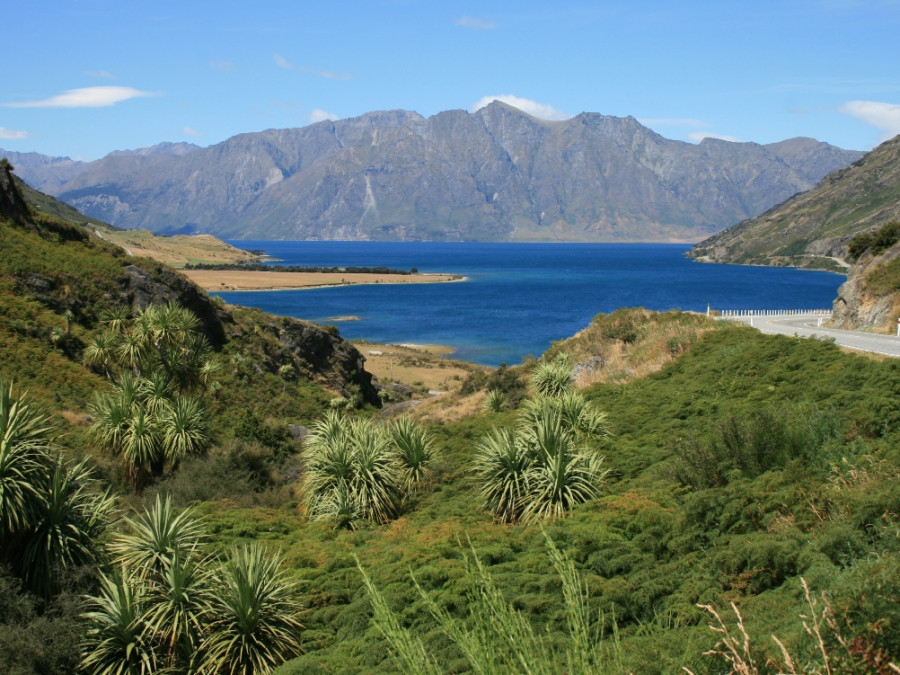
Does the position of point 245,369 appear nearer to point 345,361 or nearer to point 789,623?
point 345,361

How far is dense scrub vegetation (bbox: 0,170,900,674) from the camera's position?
19.8 feet

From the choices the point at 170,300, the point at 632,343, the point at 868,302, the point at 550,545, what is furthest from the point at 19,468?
the point at 868,302

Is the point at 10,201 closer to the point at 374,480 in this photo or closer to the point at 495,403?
the point at 495,403

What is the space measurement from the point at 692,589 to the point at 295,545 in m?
7.97

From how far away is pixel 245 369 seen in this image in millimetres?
43781

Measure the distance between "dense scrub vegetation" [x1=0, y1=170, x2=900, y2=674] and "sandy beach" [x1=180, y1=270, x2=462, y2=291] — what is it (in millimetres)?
120392

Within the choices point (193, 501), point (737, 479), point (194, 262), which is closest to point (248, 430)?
point (193, 501)

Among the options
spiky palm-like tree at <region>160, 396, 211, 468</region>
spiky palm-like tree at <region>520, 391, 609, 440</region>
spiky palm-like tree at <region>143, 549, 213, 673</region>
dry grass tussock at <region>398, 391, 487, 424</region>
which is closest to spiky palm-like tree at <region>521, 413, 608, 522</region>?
spiky palm-like tree at <region>520, 391, 609, 440</region>

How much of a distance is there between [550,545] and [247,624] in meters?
7.06

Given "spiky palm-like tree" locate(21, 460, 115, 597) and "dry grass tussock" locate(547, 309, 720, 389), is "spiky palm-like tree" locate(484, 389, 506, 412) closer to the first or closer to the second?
"dry grass tussock" locate(547, 309, 720, 389)

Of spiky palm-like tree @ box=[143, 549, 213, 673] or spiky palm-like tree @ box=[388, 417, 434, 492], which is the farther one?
spiky palm-like tree @ box=[388, 417, 434, 492]

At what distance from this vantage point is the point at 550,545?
15.2ft

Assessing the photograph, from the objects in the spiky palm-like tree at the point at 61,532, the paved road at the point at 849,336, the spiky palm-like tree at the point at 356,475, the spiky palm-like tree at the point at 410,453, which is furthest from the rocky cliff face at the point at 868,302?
the spiky palm-like tree at the point at 61,532

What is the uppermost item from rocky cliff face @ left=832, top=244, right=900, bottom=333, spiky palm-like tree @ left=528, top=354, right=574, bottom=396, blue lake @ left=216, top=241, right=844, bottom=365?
rocky cliff face @ left=832, top=244, right=900, bottom=333
